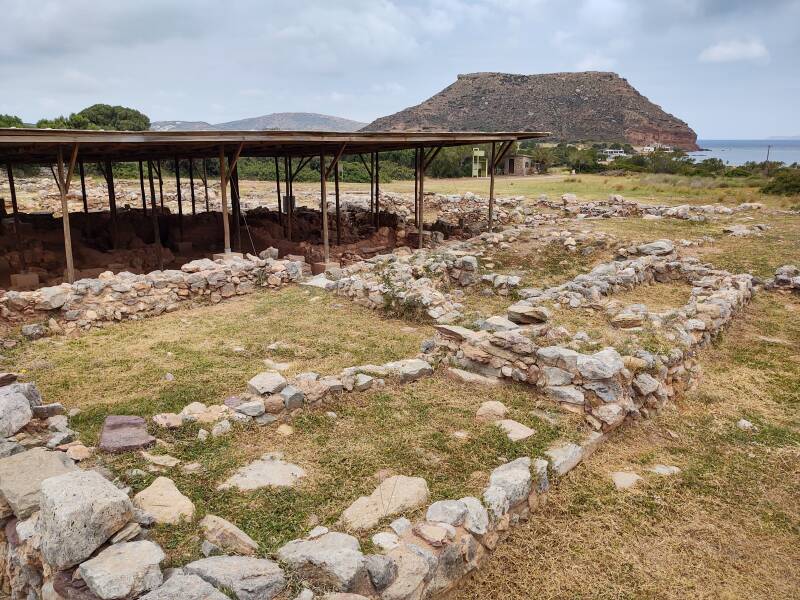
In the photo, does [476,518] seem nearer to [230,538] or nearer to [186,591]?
[230,538]

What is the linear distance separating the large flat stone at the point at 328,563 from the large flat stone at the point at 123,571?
0.80m

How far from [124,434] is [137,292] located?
19.6 ft

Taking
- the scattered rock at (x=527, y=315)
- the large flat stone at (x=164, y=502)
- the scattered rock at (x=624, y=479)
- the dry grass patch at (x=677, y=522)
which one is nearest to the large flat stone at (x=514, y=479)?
the dry grass patch at (x=677, y=522)

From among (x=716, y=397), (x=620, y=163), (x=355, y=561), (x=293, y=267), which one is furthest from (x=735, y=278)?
(x=620, y=163)

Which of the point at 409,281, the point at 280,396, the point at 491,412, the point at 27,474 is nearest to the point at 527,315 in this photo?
the point at 491,412

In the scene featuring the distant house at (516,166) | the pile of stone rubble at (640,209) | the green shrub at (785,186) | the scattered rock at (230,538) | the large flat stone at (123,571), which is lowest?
the scattered rock at (230,538)

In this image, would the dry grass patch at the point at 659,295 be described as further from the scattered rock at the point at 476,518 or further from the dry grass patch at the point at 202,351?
the scattered rock at the point at 476,518

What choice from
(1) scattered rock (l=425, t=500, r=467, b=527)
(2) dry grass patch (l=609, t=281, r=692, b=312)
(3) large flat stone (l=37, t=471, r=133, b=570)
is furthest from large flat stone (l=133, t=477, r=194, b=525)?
(2) dry grass patch (l=609, t=281, r=692, b=312)

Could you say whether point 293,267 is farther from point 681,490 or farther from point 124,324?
point 681,490

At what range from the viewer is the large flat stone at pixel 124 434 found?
5.24 meters

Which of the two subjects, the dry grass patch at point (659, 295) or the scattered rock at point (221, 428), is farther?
the dry grass patch at point (659, 295)

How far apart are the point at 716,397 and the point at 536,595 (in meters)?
4.77

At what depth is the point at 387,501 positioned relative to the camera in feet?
14.9

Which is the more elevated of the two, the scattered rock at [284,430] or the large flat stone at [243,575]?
the large flat stone at [243,575]
